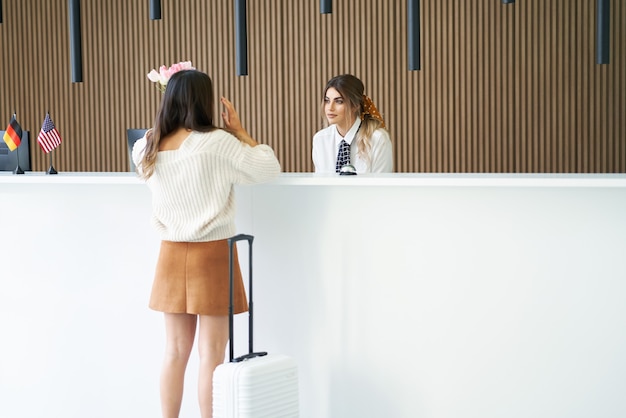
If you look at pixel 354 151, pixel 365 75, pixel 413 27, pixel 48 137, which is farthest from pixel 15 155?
pixel 365 75

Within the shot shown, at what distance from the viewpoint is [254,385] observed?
3525mm

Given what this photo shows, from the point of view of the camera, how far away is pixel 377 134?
198 inches

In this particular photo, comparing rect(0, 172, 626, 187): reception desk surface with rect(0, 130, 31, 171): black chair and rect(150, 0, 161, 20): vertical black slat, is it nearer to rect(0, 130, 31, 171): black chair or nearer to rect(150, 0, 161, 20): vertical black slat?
rect(150, 0, 161, 20): vertical black slat

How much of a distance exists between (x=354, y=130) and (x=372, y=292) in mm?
1538

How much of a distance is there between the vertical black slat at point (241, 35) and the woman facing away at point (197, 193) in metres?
0.31

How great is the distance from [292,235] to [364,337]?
0.55 m

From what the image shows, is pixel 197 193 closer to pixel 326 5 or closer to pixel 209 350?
pixel 209 350

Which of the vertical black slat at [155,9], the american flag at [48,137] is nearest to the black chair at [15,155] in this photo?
the american flag at [48,137]

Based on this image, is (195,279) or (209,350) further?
(209,350)

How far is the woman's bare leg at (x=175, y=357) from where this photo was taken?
3.76 meters

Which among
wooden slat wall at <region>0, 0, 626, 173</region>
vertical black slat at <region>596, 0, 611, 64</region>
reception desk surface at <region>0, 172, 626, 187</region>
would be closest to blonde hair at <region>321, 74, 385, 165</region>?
reception desk surface at <region>0, 172, 626, 187</region>

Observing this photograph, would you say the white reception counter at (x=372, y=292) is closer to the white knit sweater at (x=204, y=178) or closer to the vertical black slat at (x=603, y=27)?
the white knit sweater at (x=204, y=178)

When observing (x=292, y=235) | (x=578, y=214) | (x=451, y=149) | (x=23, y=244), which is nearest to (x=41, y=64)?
(x=451, y=149)

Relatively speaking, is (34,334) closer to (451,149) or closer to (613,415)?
(613,415)
